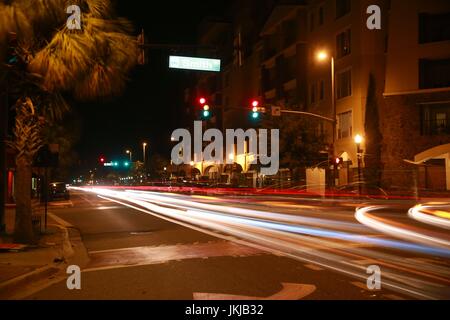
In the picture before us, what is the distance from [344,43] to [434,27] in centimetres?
702

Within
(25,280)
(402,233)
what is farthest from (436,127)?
(25,280)

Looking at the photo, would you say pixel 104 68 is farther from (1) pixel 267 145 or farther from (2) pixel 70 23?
(1) pixel 267 145

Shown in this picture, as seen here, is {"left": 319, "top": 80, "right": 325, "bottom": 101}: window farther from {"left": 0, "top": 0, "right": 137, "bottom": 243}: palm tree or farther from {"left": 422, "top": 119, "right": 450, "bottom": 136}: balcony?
{"left": 0, "top": 0, "right": 137, "bottom": 243}: palm tree

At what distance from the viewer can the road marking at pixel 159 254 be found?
38.1 ft

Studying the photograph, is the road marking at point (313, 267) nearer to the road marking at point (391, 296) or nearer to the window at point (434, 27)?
the road marking at point (391, 296)

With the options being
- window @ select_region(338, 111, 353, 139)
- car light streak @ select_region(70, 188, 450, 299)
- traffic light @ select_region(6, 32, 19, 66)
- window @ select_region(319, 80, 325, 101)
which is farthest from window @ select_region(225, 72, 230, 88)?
traffic light @ select_region(6, 32, 19, 66)

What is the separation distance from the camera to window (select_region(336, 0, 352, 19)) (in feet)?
142

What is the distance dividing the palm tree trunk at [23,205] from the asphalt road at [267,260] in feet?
5.50

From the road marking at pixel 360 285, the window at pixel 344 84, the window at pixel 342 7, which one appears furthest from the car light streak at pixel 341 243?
the window at pixel 342 7

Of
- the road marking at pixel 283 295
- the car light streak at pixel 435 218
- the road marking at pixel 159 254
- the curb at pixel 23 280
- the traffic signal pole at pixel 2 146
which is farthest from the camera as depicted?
the car light streak at pixel 435 218

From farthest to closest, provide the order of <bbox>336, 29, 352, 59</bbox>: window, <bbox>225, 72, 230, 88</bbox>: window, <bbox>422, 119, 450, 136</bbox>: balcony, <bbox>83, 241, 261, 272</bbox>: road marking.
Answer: <bbox>225, 72, 230, 88</bbox>: window < <bbox>336, 29, 352, 59</bbox>: window < <bbox>422, 119, 450, 136</bbox>: balcony < <bbox>83, 241, 261, 272</bbox>: road marking

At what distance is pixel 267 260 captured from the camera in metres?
11.4

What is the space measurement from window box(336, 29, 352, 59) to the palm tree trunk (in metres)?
33.4

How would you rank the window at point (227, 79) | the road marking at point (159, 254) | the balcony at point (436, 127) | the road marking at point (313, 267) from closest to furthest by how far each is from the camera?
the road marking at point (313, 267) < the road marking at point (159, 254) < the balcony at point (436, 127) < the window at point (227, 79)
